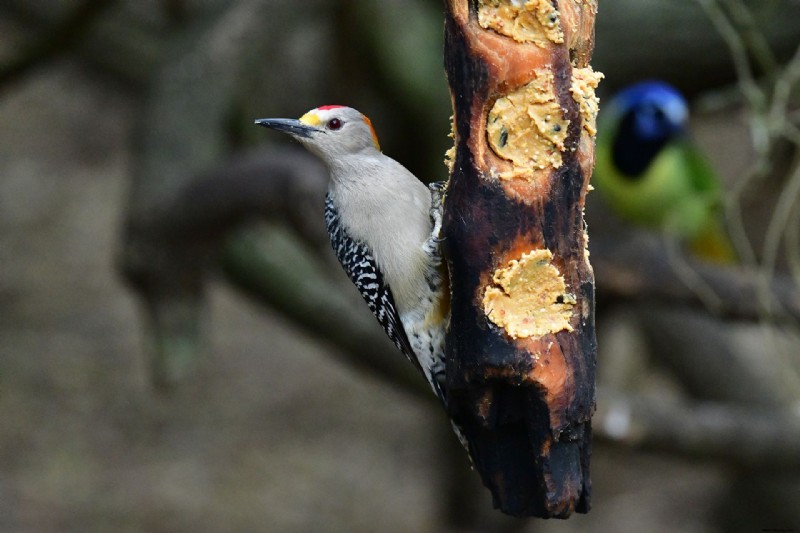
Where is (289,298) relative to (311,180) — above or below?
below

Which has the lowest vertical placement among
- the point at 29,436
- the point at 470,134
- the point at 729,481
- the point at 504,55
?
the point at 29,436

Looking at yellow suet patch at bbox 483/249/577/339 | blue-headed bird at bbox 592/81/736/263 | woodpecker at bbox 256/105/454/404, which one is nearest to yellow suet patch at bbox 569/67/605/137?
yellow suet patch at bbox 483/249/577/339

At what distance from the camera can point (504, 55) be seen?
58.9 inches

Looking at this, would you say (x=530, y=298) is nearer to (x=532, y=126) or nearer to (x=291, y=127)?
(x=532, y=126)

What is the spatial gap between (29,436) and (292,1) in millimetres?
4305

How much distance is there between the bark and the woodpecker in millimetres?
576

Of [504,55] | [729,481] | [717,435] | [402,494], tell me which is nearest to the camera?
[504,55]

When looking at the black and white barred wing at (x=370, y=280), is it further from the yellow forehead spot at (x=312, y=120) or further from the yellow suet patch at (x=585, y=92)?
the yellow suet patch at (x=585, y=92)

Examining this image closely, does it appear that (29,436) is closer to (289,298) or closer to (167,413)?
(167,413)

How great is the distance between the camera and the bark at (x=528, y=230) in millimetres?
1498

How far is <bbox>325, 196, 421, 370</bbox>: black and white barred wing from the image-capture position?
229 cm

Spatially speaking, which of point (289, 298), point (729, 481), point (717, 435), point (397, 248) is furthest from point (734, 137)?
point (397, 248)

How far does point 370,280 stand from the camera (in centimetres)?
230

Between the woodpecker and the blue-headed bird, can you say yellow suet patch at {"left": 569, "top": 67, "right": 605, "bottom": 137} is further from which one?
the blue-headed bird
